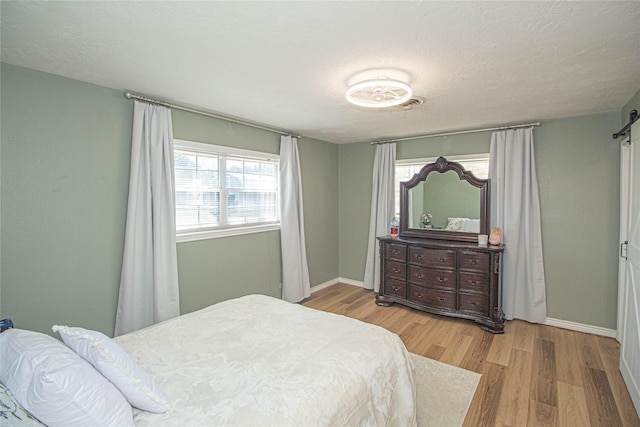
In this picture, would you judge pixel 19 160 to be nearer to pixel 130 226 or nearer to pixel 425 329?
pixel 130 226

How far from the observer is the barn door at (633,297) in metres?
2.18

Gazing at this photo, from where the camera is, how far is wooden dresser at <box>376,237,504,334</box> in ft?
11.3

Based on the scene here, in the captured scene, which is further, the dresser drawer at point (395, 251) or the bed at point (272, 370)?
the dresser drawer at point (395, 251)

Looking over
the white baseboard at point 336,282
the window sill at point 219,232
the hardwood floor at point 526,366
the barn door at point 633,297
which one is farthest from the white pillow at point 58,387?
the white baseboard at point 336,282

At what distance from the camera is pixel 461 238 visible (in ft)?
13.0

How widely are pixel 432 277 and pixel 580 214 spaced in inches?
68.7

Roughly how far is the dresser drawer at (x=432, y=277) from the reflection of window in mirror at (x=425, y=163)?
2.37 ft

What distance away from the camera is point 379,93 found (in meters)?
2.40

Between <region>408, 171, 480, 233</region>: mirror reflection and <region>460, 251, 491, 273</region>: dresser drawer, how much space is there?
0.52m

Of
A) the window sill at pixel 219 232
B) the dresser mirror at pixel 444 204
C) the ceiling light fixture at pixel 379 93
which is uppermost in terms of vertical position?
the ceiling light fixture at pixel 379 93

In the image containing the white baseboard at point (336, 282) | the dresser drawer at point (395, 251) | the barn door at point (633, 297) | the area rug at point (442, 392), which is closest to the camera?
the area rug at point (442, 392)

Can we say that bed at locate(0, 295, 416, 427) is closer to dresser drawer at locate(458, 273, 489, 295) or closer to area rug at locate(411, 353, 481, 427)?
area rug at locate(411, 353, 481, 427)

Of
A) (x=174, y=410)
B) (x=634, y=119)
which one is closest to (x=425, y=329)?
(x=634, y=119)

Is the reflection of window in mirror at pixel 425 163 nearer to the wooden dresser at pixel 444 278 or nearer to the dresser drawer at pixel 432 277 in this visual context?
the wooden dresser at pixel 444 278
